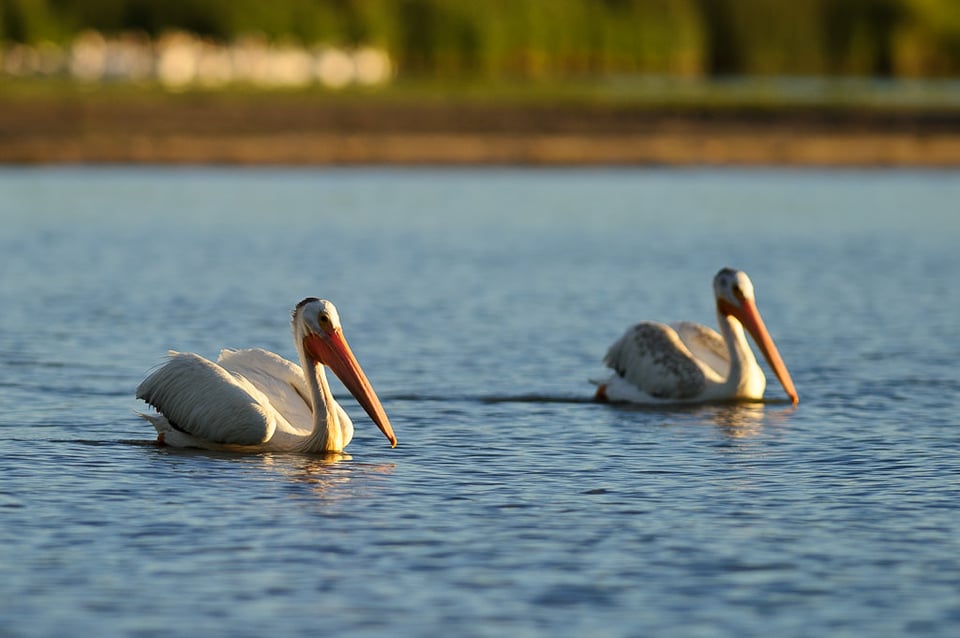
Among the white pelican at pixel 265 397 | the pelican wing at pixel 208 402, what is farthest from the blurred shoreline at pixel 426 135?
the pelican wing at pixel 208 402

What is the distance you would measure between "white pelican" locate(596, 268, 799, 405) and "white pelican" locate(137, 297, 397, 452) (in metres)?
2.73

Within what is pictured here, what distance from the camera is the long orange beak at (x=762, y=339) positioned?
45.6 ft

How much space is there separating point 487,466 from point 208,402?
1.65 meters

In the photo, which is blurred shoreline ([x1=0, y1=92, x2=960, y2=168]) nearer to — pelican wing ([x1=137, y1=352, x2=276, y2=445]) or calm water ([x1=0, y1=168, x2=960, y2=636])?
calm water ([x1=0, y1=168, x2=960, y2=636])

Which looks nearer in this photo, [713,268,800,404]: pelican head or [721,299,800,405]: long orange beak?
[721,299,800,405]: long orange beak

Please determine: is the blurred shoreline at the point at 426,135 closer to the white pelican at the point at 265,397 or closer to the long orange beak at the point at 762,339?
the long orange beak at the point at 762,339

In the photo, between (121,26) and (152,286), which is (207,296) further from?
(121,26)

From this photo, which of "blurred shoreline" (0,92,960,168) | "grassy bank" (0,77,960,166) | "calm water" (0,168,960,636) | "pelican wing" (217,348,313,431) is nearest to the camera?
"calm water" (0,168,960,636)

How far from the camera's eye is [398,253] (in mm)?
26641

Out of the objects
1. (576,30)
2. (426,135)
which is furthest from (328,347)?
(576,30)

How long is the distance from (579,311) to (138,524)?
10793 mm

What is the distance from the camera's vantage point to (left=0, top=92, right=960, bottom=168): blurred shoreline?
143ft

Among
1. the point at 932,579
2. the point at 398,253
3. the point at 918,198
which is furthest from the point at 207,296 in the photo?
the point at 918,198

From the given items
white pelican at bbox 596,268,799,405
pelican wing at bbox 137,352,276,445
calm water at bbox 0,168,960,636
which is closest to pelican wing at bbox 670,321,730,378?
white pelican at bbox 596,268,799,405
